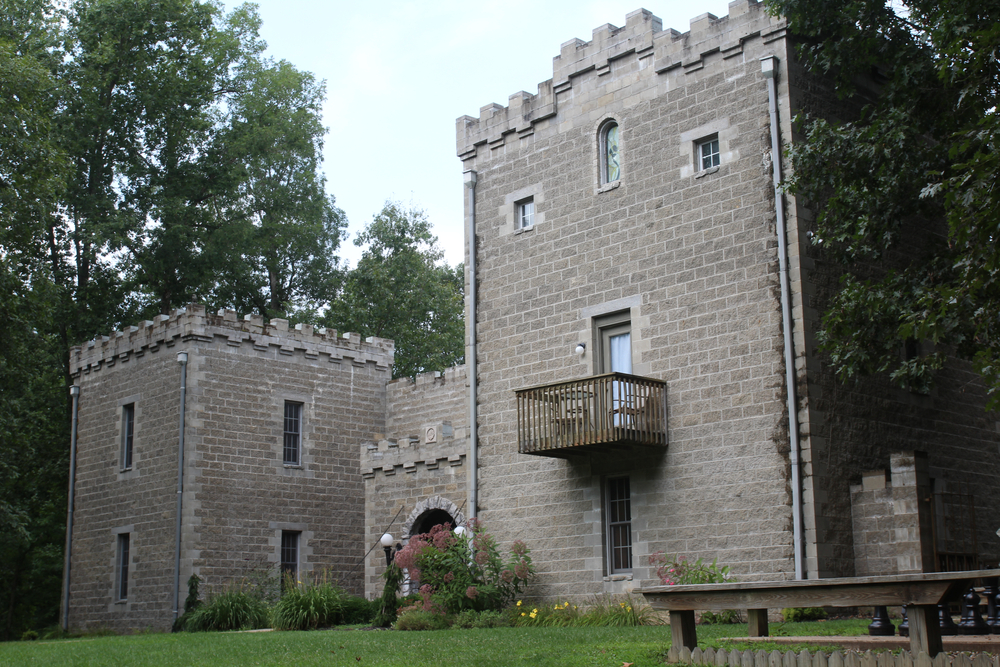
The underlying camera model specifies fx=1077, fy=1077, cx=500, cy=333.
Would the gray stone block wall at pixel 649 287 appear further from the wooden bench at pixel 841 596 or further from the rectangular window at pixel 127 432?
the rectangular window at pixel 127 432

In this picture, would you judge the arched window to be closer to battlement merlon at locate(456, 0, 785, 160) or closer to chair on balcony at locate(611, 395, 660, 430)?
battlement merlon at locate(456, 0, 785, 160)

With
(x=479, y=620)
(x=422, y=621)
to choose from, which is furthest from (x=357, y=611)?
(x=479, y=620)

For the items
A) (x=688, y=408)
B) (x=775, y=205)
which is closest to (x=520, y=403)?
(x=688, y=408)

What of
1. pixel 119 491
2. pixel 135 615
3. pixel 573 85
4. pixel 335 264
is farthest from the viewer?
pixel 335 264

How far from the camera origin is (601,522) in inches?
698

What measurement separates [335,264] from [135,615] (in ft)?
64.6

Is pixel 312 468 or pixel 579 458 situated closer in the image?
pixel 579 458

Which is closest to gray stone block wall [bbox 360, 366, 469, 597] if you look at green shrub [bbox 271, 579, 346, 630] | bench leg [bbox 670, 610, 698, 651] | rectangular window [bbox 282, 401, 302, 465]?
green shrub [bbox 271, 579, 346, 630]

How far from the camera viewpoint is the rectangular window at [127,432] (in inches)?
1062

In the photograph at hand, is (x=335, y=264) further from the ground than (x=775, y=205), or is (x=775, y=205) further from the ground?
(x=335, y=264)

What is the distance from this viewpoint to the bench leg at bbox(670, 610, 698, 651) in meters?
9.10

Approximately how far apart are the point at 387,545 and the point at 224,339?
697cm

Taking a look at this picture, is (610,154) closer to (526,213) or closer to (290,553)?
(526,213)

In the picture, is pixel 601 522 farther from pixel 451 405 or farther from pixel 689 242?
pixel 451 405
